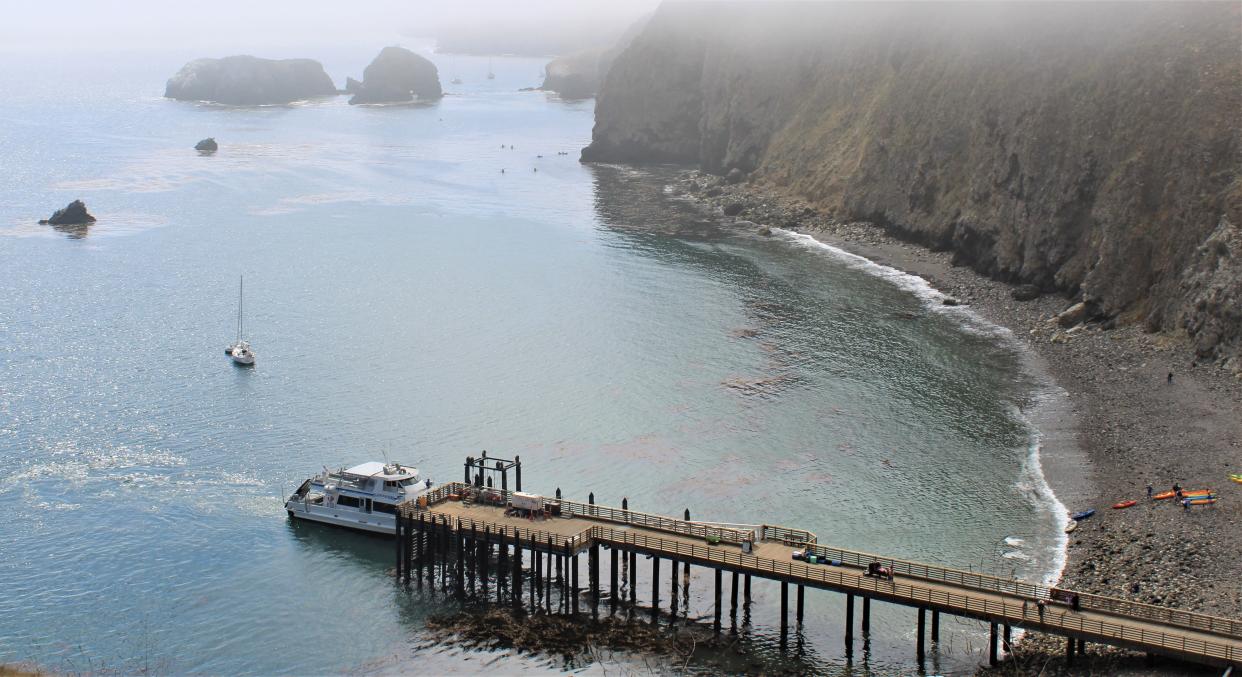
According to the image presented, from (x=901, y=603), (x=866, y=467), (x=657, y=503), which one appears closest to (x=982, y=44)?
(x=866, y=467)

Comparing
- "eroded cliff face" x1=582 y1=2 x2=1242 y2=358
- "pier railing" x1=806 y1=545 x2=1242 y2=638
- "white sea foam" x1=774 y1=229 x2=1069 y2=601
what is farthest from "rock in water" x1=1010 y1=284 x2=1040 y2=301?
"pier railing" x1=806 y1=545 x2=1242 y2=638

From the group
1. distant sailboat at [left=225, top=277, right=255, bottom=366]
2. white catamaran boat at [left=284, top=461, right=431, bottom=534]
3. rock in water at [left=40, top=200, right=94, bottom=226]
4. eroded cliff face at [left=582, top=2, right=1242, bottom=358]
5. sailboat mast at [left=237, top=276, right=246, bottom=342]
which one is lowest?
white catamaran boat at [left=284, top=461, right=431, bottom=534]

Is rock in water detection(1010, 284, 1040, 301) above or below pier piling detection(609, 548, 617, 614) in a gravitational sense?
above

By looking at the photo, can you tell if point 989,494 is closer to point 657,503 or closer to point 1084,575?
point 1084,575

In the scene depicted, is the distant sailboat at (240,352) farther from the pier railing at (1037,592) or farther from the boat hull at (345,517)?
the pier railing at (1037,592)

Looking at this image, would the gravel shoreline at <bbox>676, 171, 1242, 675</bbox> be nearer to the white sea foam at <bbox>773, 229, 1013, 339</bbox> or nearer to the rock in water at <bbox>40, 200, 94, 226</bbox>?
the white sea foam at <bbox>773, 229, 1013, 339</bbox>

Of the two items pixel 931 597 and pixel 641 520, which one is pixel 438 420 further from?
pixel 931 597

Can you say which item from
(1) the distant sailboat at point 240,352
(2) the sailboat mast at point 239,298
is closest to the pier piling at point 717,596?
(1) the distant sailboat at point 240,352
